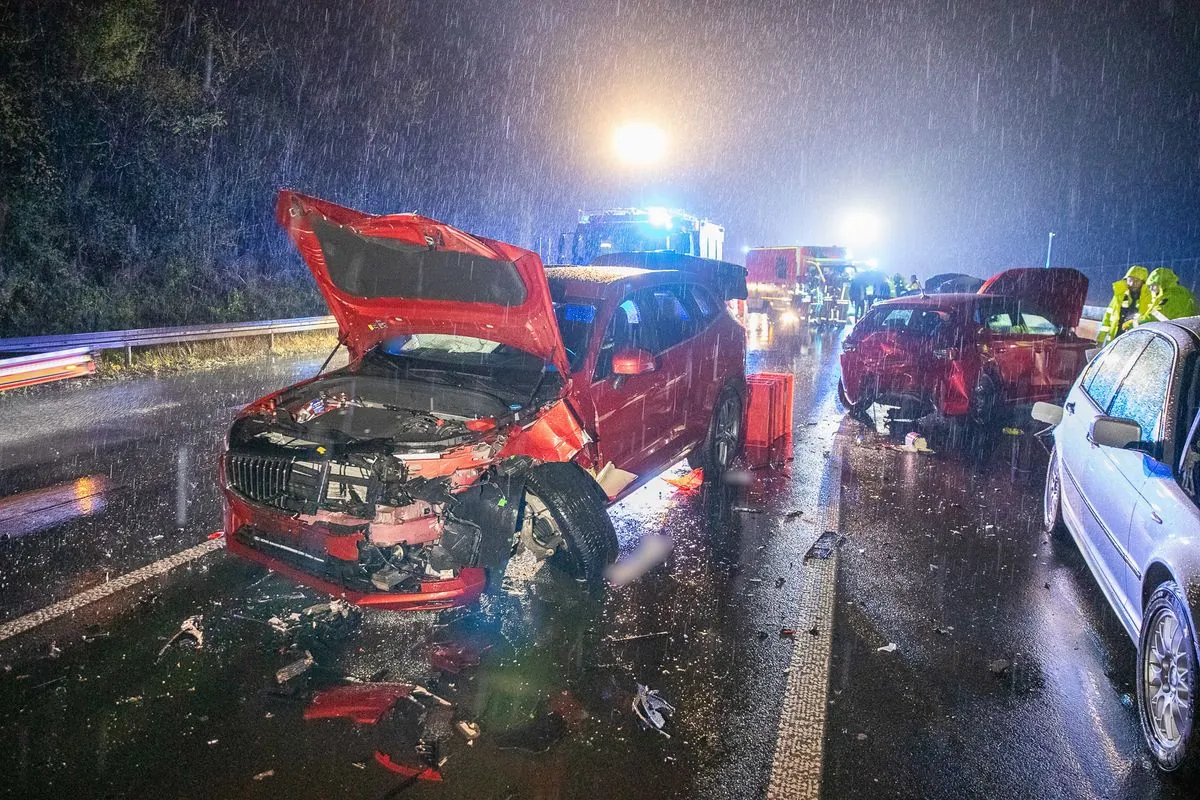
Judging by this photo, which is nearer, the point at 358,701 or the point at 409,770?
the point at 409,770

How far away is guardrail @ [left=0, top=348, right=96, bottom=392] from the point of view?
965cm

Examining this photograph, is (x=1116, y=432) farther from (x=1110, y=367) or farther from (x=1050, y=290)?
(x=1050, y=290)

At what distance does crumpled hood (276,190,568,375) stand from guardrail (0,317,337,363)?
8454 millimetres

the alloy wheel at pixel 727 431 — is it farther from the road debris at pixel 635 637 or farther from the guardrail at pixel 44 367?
the guardrail at pixel 44 367

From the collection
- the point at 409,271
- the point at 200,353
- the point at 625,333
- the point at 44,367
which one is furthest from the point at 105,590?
the point at 200,353

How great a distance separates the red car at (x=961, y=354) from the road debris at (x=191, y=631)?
7.34m

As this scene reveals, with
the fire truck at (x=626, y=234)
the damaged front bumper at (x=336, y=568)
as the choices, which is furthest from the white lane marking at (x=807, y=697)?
the fire truck at (x=626, y=234)

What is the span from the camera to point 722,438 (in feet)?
22.4

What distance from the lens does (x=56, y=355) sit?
34.0 ft

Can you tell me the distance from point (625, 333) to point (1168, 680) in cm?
344

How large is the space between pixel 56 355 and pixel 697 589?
9.92m

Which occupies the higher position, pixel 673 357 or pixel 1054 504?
pixel 673 357

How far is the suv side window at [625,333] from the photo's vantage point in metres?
4.89

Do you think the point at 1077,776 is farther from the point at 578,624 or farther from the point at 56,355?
the point at 56,355
